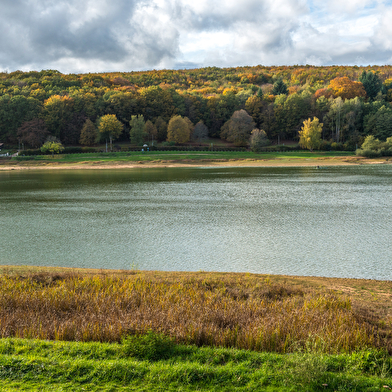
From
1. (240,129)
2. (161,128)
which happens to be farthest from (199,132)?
(240,129)

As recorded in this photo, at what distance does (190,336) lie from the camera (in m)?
7.02

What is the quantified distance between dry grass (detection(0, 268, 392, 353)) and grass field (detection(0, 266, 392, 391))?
0.03 m

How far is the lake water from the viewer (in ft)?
50.9

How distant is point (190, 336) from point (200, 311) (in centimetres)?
115

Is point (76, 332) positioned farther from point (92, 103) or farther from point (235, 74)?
point (235, 74)

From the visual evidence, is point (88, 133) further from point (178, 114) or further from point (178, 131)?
point (178, 114)

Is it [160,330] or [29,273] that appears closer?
[160,330]

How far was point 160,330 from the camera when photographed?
7.13 meters

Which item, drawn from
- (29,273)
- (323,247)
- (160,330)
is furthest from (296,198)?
(160,330)

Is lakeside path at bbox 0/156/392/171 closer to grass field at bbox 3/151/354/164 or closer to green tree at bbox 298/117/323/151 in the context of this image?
grass field at bbox 3/151/354/164

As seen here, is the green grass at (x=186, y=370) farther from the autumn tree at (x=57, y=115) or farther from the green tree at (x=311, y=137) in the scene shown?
the autumn tree at (x=57, y=115)

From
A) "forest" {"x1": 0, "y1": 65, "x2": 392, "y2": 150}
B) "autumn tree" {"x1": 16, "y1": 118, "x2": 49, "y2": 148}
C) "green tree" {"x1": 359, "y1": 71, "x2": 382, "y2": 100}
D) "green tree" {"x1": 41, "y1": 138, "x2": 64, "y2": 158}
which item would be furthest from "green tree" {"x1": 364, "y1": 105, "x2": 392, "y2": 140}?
"autumn tree" {"x1": 16, "y1": 118, "x2": 49, "y2": 148}

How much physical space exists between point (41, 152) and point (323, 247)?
81461 millimetres

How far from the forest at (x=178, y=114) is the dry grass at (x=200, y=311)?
82648 millimetres
